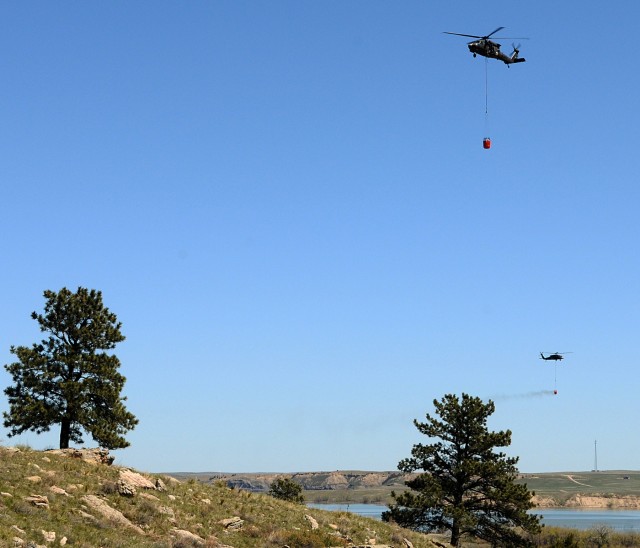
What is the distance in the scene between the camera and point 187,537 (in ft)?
108

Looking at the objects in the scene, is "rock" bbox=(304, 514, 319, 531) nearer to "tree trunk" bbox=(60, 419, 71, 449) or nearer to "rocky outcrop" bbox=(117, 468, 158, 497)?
"rocky outcrop" bbox=(117, 468, 158, 497)

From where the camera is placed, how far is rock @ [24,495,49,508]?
101 feet

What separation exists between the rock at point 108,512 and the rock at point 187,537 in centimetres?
151

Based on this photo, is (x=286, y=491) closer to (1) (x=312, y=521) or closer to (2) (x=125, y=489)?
(1) (x=312, y=521)

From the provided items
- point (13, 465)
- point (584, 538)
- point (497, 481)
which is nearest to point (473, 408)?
point (497, 481)

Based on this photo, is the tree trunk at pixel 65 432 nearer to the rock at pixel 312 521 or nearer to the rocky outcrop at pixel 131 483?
the rocky outcrop at pixel 131 483

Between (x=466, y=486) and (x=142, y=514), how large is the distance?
26447 millimetres

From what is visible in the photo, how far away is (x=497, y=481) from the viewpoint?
173ft

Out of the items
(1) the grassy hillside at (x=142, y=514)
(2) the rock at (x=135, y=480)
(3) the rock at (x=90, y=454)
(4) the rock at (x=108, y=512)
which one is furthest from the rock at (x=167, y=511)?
(3) the rock at (x=90, y=454)

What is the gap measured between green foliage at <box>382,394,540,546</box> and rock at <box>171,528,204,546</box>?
887 inches

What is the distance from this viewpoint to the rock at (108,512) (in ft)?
106

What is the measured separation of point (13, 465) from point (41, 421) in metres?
13.6

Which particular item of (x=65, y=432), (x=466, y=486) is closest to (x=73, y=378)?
(x=65, y=432)

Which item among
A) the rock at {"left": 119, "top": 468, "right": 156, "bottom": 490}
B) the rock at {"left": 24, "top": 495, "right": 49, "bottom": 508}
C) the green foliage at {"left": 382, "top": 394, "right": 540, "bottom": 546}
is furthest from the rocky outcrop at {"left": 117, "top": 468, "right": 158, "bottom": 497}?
the green foliage at {"left": 382, "top": 394, "right": 540, "bottom": 546}
